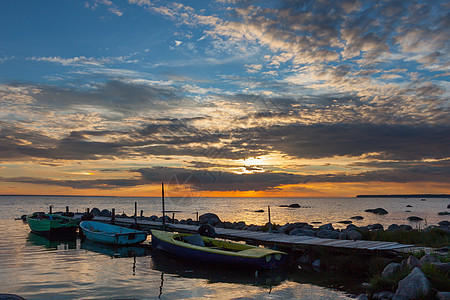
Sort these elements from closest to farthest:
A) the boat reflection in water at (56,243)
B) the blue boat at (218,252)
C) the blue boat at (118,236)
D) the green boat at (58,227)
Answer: the blue boat at (218,252), the blue boat at (118,236), the boat reflection in water at (56,243), the green boat at (58,227)

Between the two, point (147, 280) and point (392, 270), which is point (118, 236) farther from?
point (392, 270)

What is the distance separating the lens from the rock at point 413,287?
1057 centimetres

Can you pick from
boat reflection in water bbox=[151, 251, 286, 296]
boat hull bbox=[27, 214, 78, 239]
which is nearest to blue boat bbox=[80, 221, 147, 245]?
boat hull bbox=[27, 214, 78, 239]

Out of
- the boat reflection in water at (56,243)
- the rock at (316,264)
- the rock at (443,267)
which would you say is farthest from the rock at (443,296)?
the boat reflection in water at (56,243)

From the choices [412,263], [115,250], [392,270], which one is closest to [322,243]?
[392,270]

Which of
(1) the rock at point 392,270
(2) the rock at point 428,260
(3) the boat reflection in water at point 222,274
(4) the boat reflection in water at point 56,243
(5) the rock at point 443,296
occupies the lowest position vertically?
(3) the boat reflection in water at point 222,274

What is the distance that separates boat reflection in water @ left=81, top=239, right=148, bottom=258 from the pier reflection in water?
971 mm

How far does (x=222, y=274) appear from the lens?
59.0 ft

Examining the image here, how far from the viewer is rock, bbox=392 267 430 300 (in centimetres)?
1057

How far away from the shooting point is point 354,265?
1725 cm

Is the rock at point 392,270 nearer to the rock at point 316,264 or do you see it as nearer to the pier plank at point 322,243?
the pier plank at point 322,243

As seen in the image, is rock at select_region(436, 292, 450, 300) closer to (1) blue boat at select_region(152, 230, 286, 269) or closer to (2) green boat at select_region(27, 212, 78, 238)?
(1) blue boat at select_region(152, 230, 286, 269)

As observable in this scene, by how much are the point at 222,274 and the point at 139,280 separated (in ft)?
13.8

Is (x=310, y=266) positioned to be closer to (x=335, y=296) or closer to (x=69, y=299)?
(x=335, y=296)
